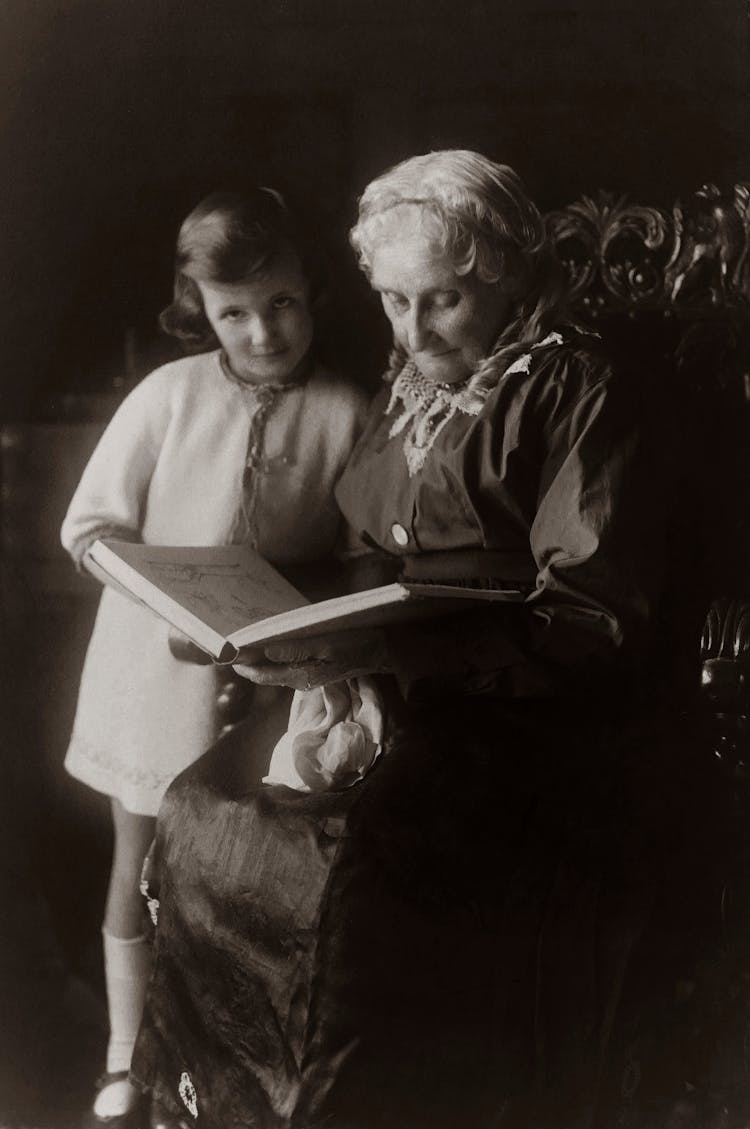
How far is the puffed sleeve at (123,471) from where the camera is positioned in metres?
1.63

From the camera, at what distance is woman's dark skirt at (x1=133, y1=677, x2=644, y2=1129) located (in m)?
1.34

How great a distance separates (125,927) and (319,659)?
1.90 feet

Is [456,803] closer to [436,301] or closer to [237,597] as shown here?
[237,597]

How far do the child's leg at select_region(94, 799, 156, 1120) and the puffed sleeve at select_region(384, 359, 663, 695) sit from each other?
528 mm

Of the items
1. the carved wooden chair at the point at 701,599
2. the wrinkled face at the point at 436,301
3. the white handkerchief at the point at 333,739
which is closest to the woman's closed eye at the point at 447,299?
the wrinkled face at the point at 436,301

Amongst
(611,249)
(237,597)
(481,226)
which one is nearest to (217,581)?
(237,597)

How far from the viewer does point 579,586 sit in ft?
4.40

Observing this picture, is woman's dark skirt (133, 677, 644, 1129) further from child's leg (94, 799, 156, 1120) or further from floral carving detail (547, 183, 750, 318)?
floral carving detail (547, 183, 750, 318)

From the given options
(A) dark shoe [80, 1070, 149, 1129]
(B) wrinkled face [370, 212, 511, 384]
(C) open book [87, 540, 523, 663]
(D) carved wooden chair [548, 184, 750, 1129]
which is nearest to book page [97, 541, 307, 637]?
(C) open book [87, 540, 523, 663]

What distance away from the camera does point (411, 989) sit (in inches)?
53.2

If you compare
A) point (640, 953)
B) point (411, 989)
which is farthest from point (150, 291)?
point (640, 953)

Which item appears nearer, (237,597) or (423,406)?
(237,597)

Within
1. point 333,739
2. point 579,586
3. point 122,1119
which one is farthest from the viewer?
point 122,1119

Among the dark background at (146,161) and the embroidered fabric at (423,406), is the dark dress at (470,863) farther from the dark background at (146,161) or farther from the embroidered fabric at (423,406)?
the dark background at (146,161)
